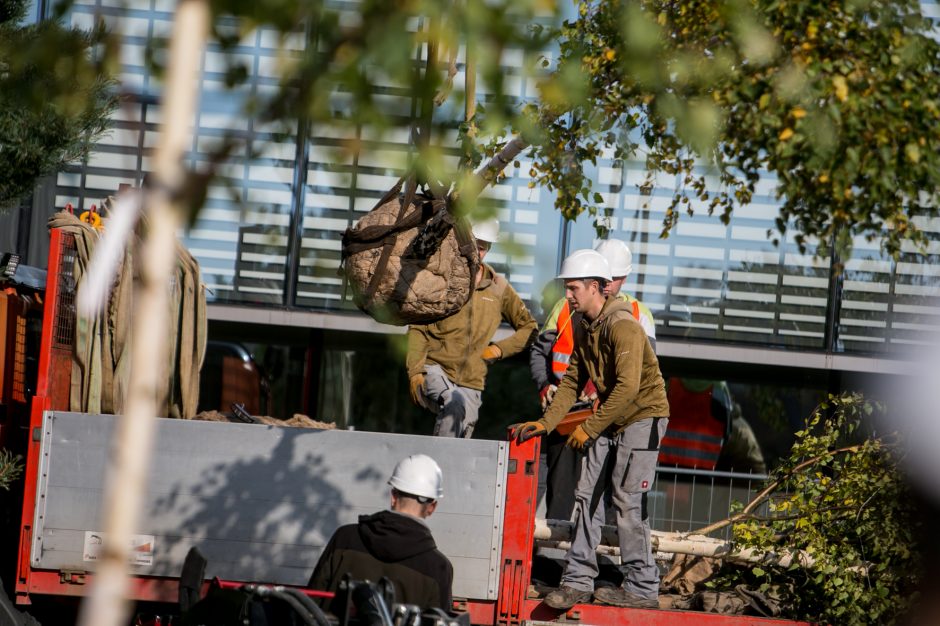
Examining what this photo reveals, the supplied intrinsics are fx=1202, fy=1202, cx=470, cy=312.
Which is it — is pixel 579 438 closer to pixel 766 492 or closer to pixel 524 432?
pixel 524 432

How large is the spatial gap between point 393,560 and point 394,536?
10 cm

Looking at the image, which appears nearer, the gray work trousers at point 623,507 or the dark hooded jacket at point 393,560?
the dark hooded jacket at point 393,560

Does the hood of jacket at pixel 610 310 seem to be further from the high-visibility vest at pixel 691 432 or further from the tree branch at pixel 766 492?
the high-visibility vest at pixel 691 432

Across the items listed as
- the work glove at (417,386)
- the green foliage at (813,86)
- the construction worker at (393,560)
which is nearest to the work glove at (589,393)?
the work glove at (417,386)

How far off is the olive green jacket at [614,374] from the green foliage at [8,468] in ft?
9.54

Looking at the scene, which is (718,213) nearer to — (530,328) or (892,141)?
(530,328)

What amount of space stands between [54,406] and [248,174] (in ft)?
12.9

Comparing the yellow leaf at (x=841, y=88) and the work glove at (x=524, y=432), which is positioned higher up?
the yellow leaf at (x=841, y=88)

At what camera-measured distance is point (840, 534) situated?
6.93 meters

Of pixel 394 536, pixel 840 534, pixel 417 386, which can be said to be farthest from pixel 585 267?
pixel 394 536

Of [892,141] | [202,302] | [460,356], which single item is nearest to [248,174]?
[202,302]

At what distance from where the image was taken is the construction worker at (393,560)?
473 centimetres

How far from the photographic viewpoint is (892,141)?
5891 mm

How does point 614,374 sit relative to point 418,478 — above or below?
above
